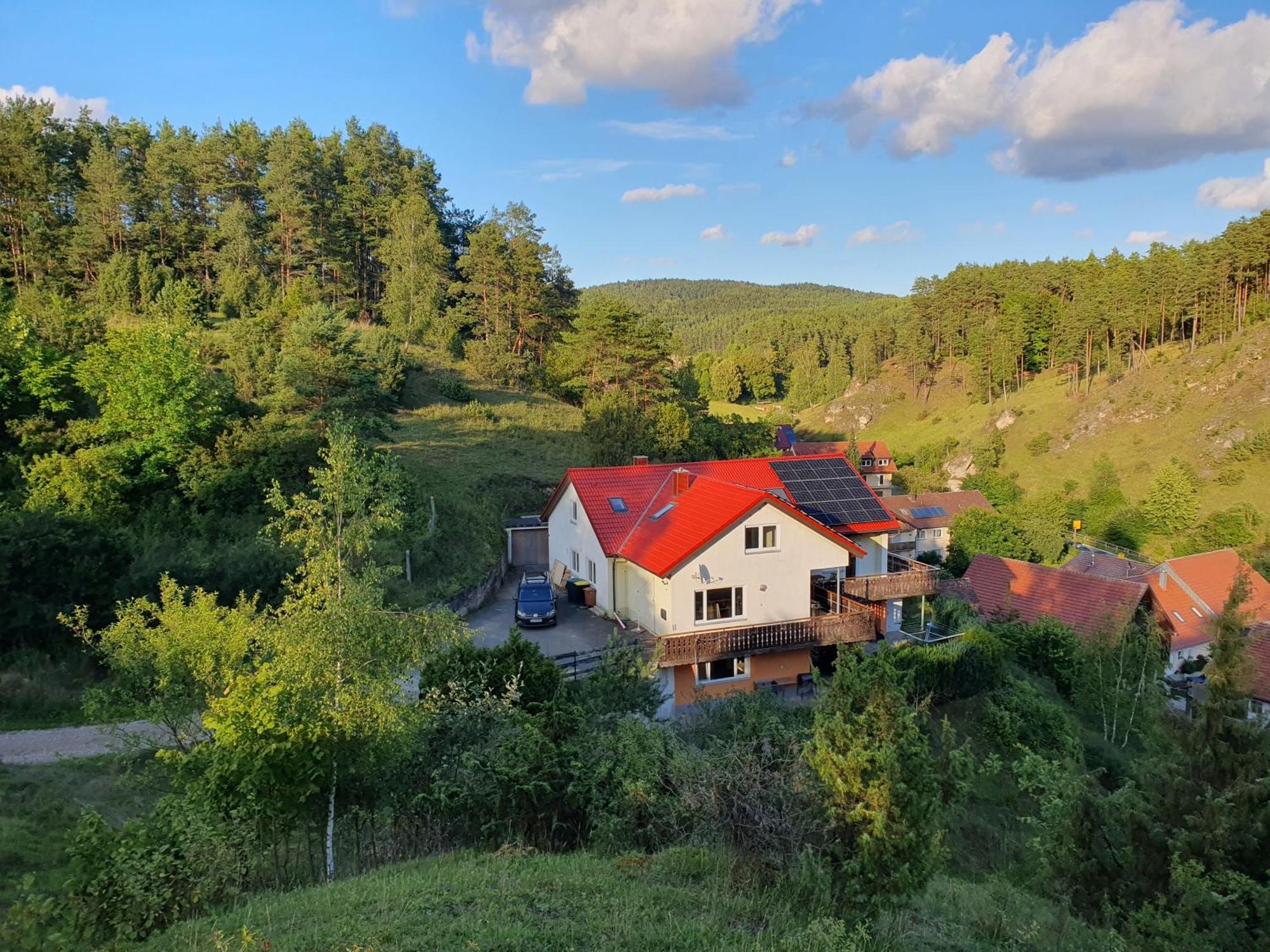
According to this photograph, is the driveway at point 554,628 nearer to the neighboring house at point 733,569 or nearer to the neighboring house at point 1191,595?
the neighboring house at point 733,569

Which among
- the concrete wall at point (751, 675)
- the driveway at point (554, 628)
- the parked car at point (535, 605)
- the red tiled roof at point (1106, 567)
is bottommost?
the red tiled roof at point (1106, 567)

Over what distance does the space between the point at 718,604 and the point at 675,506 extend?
3.35 m

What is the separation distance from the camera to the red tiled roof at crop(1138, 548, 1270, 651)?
32.4 meters

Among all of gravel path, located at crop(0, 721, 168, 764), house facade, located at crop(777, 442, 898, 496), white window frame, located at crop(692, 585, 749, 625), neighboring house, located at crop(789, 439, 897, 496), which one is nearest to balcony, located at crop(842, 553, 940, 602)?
white window frame, located at crop(692, 585, 749, 625)

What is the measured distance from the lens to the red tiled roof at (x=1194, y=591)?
106 ft

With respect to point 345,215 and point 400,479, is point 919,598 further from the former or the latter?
point 345,215

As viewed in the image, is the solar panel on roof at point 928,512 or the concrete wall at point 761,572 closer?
the concrete wall at point 761,572

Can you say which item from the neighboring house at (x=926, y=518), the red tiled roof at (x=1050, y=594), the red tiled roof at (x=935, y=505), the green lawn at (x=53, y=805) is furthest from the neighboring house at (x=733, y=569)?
the red tiled roof at (x=935, y=505)

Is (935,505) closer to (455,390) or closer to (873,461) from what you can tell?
(873,461)

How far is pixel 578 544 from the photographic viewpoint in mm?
23781

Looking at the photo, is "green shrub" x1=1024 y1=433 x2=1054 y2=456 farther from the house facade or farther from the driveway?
the driveway

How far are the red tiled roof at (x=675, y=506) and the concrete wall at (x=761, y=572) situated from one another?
0.32 meters

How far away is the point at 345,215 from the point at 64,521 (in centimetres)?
4085

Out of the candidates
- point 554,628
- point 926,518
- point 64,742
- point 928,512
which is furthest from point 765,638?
point 928,512
